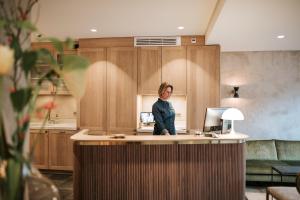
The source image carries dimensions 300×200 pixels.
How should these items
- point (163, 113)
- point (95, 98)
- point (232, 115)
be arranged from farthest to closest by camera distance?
point (95, 98) < point (163, 113) < point (232, 115)

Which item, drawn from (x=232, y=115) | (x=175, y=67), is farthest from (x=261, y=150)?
(x=175, y=67)

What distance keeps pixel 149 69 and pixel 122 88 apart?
647 mm

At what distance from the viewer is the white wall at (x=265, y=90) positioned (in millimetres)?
5273

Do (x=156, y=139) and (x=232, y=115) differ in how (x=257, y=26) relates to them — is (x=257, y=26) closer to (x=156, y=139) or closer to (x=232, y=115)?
→ (x=232, y=115)

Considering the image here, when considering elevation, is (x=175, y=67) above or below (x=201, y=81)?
above

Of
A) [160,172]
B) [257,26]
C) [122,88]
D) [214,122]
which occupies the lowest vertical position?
[160,172]

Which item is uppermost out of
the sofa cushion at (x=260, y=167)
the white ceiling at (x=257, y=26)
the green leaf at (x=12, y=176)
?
the white ceiling at (x=257, y=26)

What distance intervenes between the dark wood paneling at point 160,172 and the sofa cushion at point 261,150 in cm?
206

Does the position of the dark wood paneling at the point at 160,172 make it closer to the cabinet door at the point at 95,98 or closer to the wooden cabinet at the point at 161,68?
the wooden cabinet at the point at 161,68

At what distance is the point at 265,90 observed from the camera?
5.32 metres

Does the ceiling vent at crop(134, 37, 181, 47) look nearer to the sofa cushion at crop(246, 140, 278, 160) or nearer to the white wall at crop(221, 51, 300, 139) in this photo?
the white wall at crop(221, 51, 300, 139)

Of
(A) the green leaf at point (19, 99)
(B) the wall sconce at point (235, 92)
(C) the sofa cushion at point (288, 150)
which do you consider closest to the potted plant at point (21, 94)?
(A) the green leaf at point (19, 99)

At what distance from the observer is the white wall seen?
17.3ft

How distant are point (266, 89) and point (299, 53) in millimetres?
992
